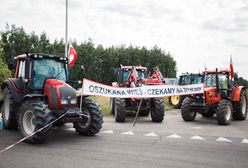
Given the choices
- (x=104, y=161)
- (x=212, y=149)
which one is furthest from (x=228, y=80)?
(x=104, y=161)

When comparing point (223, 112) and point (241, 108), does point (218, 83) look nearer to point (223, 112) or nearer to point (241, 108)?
point (223, 112)

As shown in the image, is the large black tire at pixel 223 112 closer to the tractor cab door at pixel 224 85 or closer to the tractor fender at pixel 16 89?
the tractor cab door at pixel 224 85

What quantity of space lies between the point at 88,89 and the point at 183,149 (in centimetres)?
387

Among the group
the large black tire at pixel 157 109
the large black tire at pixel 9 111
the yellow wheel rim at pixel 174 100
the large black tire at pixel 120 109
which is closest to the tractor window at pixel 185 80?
the yellow wheel rim at pixel 174 100

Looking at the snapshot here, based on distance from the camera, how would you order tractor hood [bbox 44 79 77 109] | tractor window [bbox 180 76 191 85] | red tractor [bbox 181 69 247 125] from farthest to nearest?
tractor window [bbox 180 76 191 85] → red tractor [bbox 181 69 247 125] → tractor hood [bbox 44 79 77 109]

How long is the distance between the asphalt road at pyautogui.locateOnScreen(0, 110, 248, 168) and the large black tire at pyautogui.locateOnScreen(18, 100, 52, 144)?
0.84ft

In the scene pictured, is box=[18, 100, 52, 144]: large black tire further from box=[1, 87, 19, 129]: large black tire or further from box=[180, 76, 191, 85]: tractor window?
box=[180, 76, 191, 85]: tractor window

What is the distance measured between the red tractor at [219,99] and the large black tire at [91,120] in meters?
5.74

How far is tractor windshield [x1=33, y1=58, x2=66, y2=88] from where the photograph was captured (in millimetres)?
9039

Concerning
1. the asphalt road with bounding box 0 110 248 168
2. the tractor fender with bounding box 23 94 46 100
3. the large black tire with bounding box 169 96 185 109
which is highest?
the tractor fender with bounding box 23 94 46 100

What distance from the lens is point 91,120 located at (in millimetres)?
8930

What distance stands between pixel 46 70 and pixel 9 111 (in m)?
1.89

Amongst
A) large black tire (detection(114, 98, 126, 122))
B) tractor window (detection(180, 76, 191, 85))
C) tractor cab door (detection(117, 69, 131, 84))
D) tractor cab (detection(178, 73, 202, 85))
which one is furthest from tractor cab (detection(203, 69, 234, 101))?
tractor window (detection(180, 76, 191, 85))

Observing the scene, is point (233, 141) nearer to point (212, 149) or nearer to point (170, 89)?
point (212, 149)
